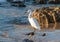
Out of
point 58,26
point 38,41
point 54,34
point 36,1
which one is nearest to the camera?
point 38,41

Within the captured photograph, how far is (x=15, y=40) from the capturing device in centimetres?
961

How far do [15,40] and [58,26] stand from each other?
3.92 metres

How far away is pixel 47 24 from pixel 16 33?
2616 mm

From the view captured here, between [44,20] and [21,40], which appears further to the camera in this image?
[44,20]

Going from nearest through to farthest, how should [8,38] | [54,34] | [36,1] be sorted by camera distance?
[8,38]
[54,34]
[36,1]

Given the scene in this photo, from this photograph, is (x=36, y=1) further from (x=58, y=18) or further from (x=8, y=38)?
(x=8, y=38)

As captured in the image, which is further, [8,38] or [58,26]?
[58,26]

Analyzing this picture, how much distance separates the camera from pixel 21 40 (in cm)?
957

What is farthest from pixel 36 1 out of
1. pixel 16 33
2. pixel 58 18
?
pixel 16 33

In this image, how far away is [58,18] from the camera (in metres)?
14.0

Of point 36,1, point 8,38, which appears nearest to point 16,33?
point 8,38

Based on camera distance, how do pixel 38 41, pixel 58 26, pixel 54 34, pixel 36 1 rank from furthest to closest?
pixel 36 1
pixel 58 26
pixel 54 34
pixel 38 41

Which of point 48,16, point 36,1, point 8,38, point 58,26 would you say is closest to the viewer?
point 8,38

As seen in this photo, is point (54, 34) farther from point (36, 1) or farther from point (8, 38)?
point (36, 1)
